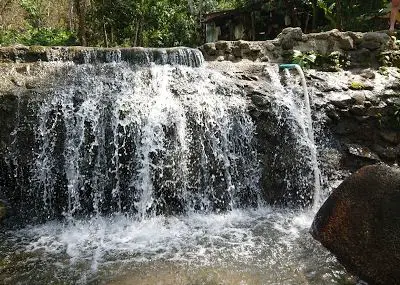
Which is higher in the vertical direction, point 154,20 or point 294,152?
point 154,20

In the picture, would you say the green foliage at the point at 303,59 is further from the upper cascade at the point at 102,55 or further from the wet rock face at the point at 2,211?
the wet rock face at the point at 2,211

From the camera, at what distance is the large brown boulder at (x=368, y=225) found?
372 centimetres

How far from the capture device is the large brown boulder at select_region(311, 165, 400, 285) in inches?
146

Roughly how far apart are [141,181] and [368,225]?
3.53m

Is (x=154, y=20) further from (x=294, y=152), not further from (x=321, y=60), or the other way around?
(x=294, y=152)

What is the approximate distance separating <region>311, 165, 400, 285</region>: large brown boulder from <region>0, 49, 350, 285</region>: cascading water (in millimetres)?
317

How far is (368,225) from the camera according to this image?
13.1ft

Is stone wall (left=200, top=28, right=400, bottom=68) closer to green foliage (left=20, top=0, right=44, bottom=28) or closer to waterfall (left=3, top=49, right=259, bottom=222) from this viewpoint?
waterfall (left=3, top=49, right=259, bottom=222)

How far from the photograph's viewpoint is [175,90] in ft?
22.5

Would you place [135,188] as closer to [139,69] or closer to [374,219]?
[139,69]

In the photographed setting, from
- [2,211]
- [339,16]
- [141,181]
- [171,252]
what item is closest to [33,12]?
[339,16]

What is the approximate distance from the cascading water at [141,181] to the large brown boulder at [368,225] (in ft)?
1.04

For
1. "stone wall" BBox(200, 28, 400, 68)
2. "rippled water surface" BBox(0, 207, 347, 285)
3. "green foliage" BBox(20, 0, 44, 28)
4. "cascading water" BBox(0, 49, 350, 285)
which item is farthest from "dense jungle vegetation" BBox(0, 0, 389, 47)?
"rippled water surface" BBox(0, 207, 347, 285)

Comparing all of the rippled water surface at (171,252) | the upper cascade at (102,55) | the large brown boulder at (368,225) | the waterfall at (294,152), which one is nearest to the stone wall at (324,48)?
the upper cascade at (102,55)
